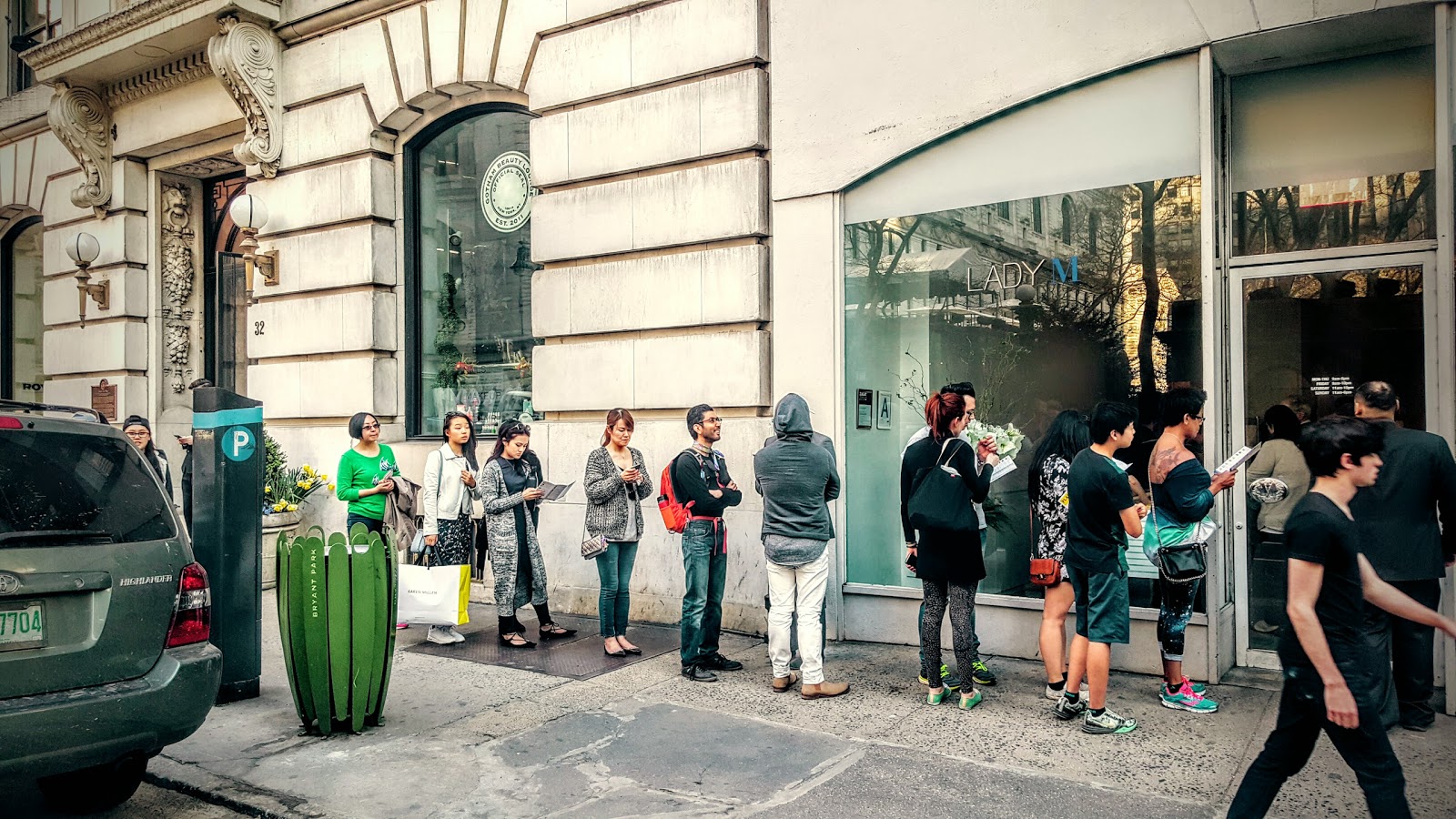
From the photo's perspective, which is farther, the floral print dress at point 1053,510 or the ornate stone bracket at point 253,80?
the ornate stone bracket at point 253,80

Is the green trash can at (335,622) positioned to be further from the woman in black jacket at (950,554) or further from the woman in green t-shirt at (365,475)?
the woman in black jacket at (950,554)

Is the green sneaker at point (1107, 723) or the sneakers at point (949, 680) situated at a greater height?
the sneakers at point (949, 680)

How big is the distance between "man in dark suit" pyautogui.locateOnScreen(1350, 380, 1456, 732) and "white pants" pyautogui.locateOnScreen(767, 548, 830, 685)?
287cm

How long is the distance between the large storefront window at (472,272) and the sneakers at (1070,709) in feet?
19.0

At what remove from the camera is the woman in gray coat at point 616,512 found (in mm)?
7012

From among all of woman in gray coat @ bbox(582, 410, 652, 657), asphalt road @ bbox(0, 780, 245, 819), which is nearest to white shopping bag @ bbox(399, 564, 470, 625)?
woman in gray coat @ bbox(582, 410, 652, 657)

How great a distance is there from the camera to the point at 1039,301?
23.3 ft

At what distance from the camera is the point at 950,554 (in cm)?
581

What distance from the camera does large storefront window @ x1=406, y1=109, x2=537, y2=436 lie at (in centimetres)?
1009

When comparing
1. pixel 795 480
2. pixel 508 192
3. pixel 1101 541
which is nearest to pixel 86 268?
pixel 508 192

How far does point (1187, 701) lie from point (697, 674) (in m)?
2.90

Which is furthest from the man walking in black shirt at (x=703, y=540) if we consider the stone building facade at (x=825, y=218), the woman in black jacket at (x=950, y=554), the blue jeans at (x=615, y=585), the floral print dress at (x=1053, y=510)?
the floral print dress at (x=1053, y=510)

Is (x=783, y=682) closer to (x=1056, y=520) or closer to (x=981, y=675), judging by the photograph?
(x=981, y=675)

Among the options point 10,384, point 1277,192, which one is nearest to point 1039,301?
point 1277,192
